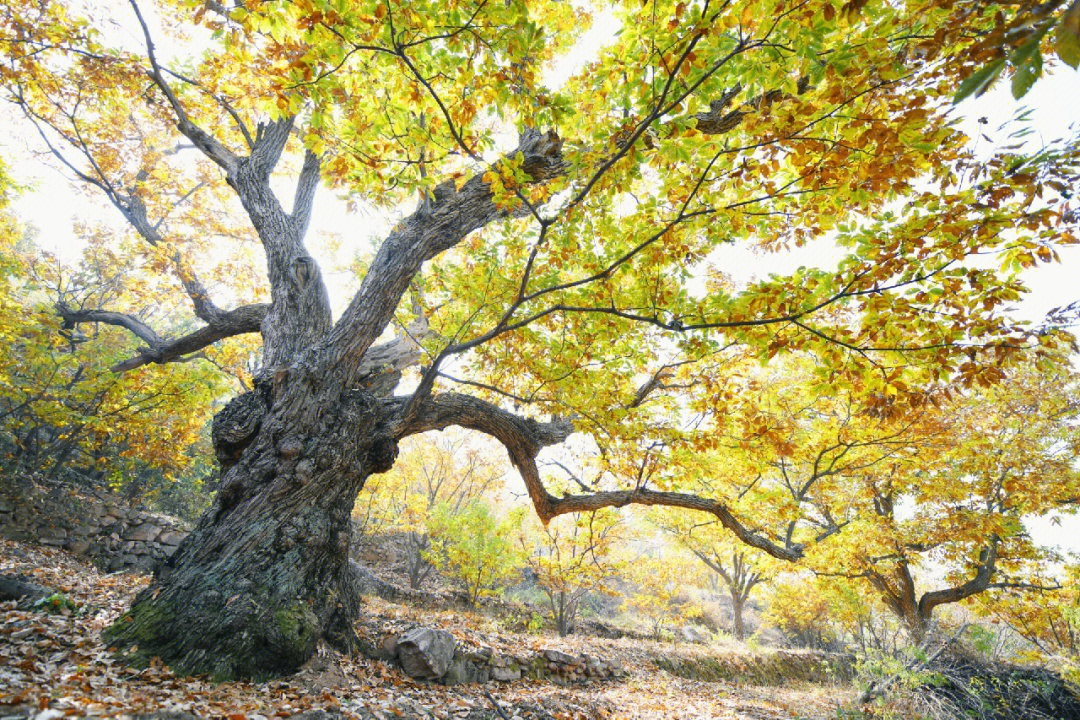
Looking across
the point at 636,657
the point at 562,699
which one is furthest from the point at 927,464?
the point at 562,699

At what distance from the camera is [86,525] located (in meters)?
7.26

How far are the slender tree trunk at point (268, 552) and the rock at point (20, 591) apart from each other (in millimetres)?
766

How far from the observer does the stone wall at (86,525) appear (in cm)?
661

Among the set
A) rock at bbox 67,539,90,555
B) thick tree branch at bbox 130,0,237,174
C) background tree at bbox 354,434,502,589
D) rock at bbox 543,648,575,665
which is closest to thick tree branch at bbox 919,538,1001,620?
rock at bbox 543,648,575,665

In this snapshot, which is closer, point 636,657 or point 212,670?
point 212,670

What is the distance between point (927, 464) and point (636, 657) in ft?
19.5

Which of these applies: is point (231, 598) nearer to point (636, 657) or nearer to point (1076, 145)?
point (1076, 145)

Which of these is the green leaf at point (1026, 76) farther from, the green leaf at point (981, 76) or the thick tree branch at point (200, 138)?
the thick tree branch at point (200, 138)

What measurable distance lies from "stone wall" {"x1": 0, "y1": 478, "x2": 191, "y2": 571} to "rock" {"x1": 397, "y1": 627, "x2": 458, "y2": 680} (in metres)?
6.30

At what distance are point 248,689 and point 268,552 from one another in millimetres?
882

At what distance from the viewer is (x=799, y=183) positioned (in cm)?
259

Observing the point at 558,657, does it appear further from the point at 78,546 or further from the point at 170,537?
the point at 78,546

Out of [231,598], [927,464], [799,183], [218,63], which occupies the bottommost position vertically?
[231,598]

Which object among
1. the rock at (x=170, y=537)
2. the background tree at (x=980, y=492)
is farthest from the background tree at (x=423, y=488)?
the background tree at (x=980, y=492)
